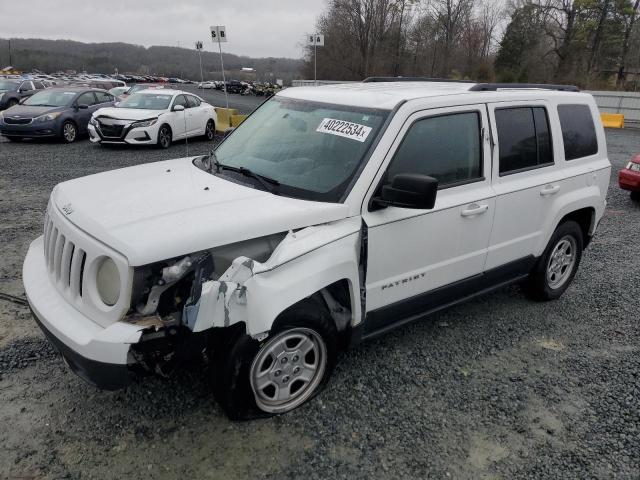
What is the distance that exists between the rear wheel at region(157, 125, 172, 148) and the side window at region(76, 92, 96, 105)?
3.45m

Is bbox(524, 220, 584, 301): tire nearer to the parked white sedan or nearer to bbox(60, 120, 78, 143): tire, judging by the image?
the parked white sedan

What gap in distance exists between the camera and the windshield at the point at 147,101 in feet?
44.1

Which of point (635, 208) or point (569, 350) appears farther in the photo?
point (635, 208)

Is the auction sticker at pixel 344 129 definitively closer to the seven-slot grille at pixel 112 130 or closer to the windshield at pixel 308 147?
the windshield at pixel 308 147

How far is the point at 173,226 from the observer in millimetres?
2543

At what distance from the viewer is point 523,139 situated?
12.7 feet

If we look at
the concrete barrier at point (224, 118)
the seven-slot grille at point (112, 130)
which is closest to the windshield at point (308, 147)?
the seven-slot grille at point (112, 130)

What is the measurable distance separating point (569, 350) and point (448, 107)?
2135 mm

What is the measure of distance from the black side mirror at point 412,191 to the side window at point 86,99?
14331 millimetres

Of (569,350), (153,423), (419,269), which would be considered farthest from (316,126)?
(569,350)

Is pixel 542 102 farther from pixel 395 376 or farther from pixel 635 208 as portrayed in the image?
pixel 635 208

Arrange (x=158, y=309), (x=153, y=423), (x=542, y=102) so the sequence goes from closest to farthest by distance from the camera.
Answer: (x=158, y=309)
(x=153, y=423)
(x=542, y=102)

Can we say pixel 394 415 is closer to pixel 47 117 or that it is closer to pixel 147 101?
pixel 147 101

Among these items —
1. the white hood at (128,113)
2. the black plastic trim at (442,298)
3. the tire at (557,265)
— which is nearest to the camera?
the black plastic trim at (442,298)
